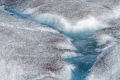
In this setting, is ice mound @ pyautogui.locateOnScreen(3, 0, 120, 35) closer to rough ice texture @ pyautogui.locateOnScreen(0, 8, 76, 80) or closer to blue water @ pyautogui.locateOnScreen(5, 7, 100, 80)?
blue water @ pyautogui.locateOnScreen(5, 7, 100, 80)

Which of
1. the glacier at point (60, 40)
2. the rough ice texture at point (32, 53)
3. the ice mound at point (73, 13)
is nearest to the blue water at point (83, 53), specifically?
the glacier at point (60, 40)

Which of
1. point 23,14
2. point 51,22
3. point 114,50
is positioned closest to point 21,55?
point 114,50

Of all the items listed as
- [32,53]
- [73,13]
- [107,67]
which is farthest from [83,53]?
[73,13]

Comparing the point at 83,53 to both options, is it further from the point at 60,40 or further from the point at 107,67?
the point at 107,67

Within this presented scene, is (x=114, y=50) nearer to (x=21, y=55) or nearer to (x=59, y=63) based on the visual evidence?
(x=59, y=63)

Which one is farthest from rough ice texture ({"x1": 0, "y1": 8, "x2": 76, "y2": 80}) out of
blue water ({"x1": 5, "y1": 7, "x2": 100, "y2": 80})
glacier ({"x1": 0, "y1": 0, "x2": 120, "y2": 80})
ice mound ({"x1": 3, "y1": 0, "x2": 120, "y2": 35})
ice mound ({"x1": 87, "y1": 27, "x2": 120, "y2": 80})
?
ice mound ({"x1": 3, "y1": 0, "x2": 120, "y2": 35})

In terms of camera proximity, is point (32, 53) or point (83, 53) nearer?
point (32, 53)

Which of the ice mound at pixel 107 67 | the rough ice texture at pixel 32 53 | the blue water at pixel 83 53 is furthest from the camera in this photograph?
the blue water at pixel 83 53

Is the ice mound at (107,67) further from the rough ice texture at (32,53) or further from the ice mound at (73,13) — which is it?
the ice mound at (73,13)

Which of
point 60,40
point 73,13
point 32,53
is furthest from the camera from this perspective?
point 73,13
